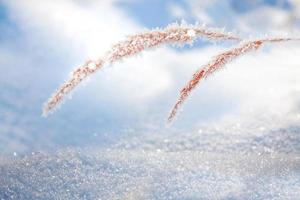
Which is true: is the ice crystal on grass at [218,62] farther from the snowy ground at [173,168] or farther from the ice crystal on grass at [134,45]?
the snowy ground at [173,168]

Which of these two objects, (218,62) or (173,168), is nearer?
(218,62)

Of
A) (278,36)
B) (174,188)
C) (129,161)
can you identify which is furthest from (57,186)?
(278,36)

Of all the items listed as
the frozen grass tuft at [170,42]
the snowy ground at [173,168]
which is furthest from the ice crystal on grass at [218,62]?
the snowy ground at [173,168]

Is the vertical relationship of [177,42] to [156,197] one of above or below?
above

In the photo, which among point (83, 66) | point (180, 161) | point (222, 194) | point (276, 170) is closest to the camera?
point (83, 66)

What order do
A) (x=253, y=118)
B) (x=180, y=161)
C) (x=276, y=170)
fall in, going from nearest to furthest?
(x=276, y=170)
(x=180, y=161)
(x=253, y=118)

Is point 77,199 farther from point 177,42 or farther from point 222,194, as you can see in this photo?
point 177,42

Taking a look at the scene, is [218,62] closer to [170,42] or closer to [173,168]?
[170,42]

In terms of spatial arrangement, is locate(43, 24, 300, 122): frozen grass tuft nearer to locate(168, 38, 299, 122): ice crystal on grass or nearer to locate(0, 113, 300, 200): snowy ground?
locate(168, 38, 299, 122): ice crystal on grass

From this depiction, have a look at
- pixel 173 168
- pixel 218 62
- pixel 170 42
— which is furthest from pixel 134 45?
pixel 173 168

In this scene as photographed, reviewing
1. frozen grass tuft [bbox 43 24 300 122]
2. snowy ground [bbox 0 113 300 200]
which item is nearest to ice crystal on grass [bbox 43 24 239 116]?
frozen grass tuft [bbox 43 24 300 122]

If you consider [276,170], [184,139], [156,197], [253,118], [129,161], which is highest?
[253,118]
